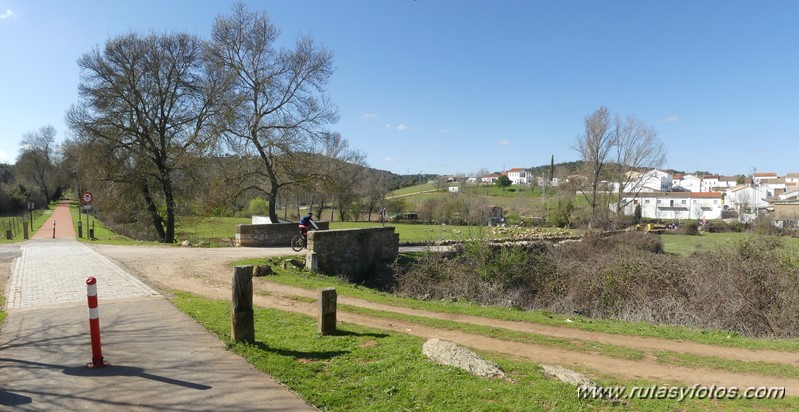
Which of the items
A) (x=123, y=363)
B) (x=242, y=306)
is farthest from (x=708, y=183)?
(x=123, y=363)

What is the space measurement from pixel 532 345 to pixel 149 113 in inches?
937

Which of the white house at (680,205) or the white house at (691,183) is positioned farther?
the white house at (691,183)

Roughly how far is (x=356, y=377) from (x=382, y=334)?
2.02 metres

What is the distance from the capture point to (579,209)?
44.2 meters

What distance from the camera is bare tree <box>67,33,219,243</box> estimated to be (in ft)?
73.2

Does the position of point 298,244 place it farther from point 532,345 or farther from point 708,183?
point 708,183

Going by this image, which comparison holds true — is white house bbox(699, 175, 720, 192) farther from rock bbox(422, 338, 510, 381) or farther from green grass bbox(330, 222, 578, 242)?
rock bbox(422, 338, 510, 381)

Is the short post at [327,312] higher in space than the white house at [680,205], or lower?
lower

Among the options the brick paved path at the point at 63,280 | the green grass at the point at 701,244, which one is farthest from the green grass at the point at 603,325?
the green grass at the point at 701,244

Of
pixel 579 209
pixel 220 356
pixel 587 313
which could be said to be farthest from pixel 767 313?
pixel 579 209

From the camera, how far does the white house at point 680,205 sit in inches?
2589

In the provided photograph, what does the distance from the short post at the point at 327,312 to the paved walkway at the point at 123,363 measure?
1.39 m

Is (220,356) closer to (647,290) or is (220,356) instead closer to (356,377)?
(356,377)

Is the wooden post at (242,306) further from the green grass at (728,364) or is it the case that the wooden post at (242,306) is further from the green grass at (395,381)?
the green grass at (728,364)
